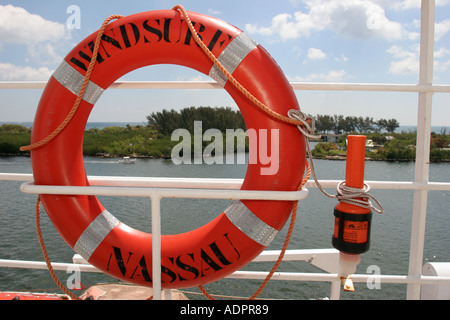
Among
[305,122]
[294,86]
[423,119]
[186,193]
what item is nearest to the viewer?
[186,193]

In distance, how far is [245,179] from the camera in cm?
108

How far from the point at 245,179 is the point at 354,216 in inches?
14.2

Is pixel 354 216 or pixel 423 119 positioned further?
pixel 423 119

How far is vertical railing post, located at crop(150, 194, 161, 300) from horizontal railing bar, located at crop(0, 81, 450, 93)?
51cm

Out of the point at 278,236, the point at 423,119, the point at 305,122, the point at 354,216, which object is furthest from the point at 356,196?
the point at 278,236

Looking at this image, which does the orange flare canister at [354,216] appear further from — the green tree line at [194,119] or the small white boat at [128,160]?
the small white boat at [128,160]

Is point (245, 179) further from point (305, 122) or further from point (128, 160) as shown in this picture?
point (128, 160)

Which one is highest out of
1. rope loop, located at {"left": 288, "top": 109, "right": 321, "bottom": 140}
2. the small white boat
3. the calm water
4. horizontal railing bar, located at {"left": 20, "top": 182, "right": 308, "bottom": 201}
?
rope loop, located at {"left": 288, "top": 109, "right": 321, "bottom": 140}

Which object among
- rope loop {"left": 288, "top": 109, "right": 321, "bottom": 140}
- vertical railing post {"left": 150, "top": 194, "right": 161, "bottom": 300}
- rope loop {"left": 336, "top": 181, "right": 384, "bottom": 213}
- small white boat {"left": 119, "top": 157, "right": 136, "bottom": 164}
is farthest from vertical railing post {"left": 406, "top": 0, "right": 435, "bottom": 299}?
small white boat {"left": 119, "top": 157, "right": 136, "bottom": 164}

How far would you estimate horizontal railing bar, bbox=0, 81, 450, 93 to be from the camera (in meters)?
1.11

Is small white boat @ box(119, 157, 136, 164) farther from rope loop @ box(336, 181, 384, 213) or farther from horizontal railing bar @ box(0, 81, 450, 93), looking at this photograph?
rope loop @ box(336, 181, 384, 213)
